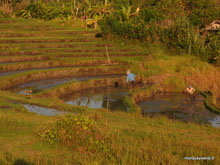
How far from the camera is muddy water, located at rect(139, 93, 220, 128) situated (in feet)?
42.3

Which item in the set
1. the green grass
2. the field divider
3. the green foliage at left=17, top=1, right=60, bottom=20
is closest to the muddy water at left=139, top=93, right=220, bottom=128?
the green grass

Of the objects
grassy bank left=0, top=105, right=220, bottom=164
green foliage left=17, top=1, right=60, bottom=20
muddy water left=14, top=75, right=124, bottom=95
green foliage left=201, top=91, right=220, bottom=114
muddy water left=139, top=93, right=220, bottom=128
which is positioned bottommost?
muddy water left=139, top=93, right=220, bottom=128

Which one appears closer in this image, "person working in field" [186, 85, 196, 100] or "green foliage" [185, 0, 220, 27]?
"person working in field" [186, 85, 196, 100]

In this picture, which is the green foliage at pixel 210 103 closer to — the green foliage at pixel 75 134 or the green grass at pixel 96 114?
the green grass at pixel 96 114

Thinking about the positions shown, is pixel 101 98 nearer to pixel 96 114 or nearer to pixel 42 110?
pixel 42 110

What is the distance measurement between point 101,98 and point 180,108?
338 centimetres

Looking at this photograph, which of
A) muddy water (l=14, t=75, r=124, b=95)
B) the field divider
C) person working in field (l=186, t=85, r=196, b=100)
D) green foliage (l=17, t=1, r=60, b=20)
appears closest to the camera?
person working in field (l=186, t=85, r=196, b=100)

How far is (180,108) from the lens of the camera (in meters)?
14.5

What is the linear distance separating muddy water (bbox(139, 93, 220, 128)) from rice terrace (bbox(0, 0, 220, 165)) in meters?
0.04

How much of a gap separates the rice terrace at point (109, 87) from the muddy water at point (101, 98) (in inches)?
1.7

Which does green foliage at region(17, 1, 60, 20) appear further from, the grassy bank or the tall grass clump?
the tall grass clump

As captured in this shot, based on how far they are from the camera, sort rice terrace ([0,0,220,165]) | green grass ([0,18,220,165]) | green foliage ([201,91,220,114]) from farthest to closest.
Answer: green foliage ([201,91,220,114]) → rice terrace ([0,0,220,165]) → green grass ([0,18,220,165])

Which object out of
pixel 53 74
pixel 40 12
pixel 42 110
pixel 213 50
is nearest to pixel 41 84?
pixel 53 74

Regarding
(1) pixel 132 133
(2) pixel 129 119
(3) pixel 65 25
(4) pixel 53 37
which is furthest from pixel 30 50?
(1) pixel 132 133
